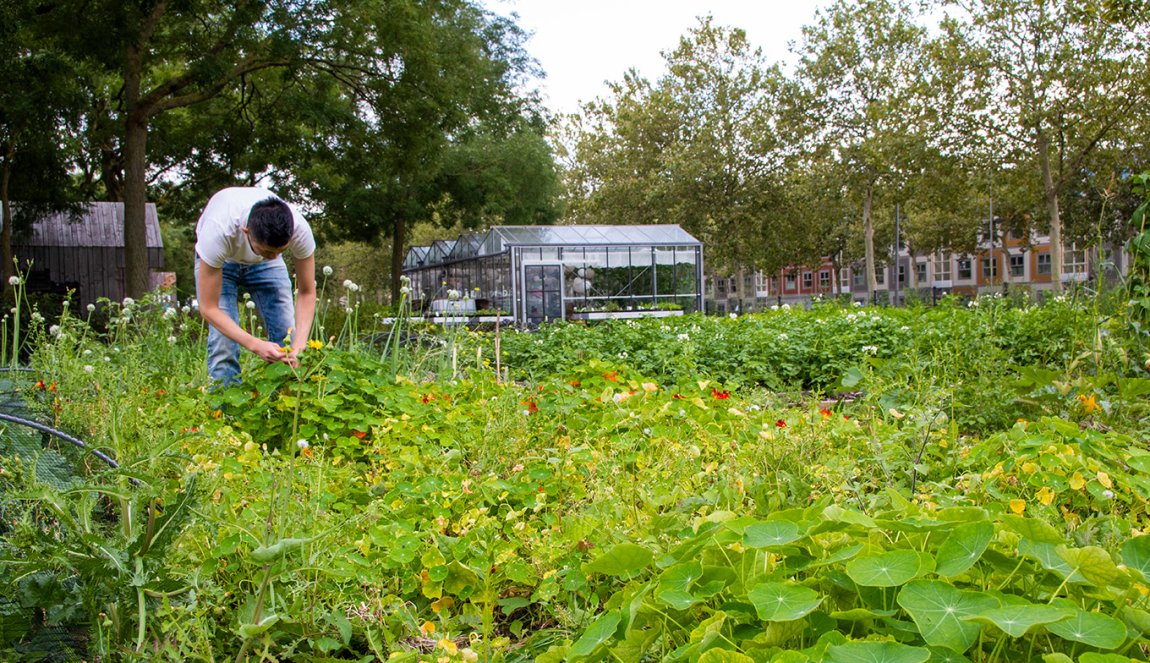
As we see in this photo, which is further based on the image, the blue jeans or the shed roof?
the shed roof

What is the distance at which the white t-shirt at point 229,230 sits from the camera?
160 inches

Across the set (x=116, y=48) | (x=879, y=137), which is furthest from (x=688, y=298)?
(x=116, y=48)

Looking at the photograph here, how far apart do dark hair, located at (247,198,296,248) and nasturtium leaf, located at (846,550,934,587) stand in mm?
3149

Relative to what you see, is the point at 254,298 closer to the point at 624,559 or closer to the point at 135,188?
the point at 624,559

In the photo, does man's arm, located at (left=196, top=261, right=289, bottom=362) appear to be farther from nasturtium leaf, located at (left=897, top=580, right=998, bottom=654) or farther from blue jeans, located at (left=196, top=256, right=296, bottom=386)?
nasturtium leaf, located at (left=897, top=580, right=998, bottom=654)

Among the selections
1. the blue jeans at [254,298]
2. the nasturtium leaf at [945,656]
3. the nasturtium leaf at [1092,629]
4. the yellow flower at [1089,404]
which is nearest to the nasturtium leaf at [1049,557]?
the nasturtium leaf at [1092,629]

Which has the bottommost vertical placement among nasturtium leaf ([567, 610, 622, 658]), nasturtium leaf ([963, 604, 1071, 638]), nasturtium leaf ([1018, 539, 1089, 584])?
nasturtium leaf ([567, 610, 622, 658])

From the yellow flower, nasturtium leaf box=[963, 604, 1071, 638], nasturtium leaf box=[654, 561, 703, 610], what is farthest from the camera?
the yellow flower

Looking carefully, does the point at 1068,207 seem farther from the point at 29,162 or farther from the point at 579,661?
the point at 579,661

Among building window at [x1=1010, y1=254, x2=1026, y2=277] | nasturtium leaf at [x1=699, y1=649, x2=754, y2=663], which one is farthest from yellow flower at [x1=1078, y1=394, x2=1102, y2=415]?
building window at [x1=1010, y1=254, x2=1026, y2=277]

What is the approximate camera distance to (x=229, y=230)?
407 centimetres

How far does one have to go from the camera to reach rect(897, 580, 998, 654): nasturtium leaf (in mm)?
1109

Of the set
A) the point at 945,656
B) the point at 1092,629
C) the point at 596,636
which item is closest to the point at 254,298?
the point at 596,636

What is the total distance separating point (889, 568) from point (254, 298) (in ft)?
13.8
